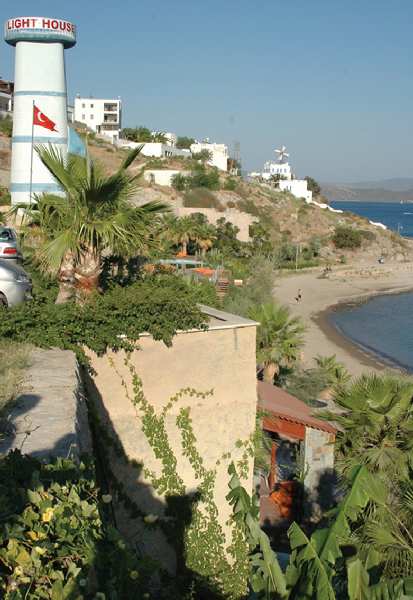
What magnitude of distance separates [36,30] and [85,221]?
16.1 metres

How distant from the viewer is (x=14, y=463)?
4250mm

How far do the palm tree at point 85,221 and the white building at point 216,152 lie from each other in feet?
307

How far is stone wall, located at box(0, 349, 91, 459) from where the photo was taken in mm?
5344

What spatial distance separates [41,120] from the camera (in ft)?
76.8

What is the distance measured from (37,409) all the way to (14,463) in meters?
2.05

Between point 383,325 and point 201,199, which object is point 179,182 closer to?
point 201,199

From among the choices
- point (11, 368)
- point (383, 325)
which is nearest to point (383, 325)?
point (383, 325)

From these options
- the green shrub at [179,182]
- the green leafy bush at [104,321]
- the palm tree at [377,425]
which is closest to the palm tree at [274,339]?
the palm tree at [377,425]

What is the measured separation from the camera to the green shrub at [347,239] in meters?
88.2

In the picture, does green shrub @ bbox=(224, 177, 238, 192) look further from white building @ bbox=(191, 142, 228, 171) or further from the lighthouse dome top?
the lighthouse dome top

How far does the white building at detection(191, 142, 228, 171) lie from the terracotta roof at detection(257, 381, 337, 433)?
8859 centimetres

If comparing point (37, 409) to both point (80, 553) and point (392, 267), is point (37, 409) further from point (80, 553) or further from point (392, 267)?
point (392, 267)

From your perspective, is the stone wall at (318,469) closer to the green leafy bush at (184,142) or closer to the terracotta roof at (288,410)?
the terracotta roof at (288,410)

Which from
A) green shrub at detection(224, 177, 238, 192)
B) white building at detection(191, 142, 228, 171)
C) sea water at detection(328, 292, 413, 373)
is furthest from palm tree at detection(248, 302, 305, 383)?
white building at detection(191, 142, 228, 171)
